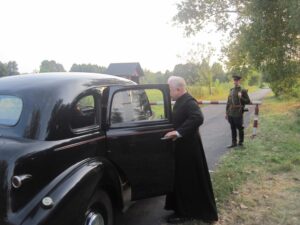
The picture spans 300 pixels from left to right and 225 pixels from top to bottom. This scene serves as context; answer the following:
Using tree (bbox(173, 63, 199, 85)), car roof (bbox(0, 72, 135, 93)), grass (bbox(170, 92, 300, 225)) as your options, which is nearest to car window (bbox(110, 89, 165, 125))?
car roof (bbox(0, 72, 135, 93))

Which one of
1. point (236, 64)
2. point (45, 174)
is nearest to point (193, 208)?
point (45, 174)

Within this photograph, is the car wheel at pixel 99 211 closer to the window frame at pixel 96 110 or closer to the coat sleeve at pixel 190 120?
the window frame at pixel 96 110

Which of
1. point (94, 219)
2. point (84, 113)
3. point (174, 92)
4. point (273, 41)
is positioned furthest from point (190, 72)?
point (94, 219)

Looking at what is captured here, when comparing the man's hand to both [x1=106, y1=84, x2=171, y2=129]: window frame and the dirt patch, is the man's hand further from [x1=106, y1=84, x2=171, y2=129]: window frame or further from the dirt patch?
the dirt patch

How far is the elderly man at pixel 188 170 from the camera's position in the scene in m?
4.60

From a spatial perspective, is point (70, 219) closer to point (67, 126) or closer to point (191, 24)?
point (67, 126)

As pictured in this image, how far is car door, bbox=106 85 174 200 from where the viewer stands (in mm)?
4215

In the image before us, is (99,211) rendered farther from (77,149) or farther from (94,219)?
(77,149)

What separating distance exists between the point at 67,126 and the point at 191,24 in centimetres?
1562

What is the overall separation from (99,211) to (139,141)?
99 centimetres

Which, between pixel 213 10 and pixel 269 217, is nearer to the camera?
pixel 269 217

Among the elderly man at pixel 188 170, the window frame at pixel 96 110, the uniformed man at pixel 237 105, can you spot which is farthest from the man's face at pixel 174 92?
the uniformed man at pixel 237 105

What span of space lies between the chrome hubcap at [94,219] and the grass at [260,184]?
1.37m

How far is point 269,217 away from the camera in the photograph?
15.8 feet
